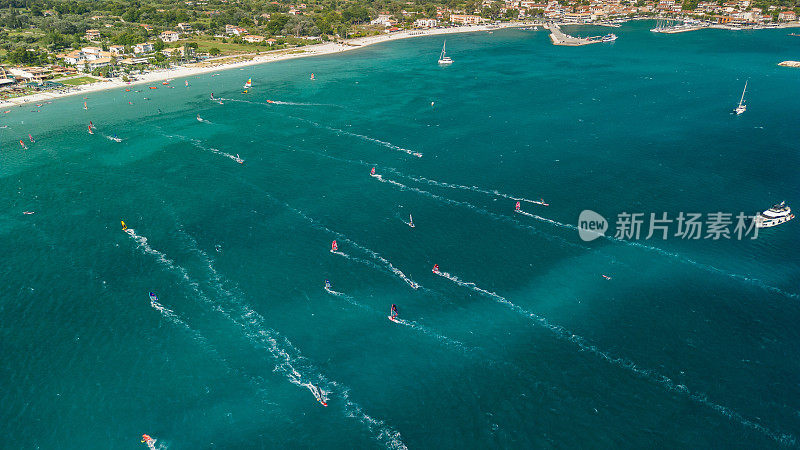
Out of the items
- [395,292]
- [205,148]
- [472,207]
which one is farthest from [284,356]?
[205,148]

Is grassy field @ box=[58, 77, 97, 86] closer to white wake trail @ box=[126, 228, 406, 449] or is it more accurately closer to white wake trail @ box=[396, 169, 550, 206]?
white wake trail @ box=[126, 228, 406, 449]

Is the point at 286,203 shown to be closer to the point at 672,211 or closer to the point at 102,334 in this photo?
the point at 102,334

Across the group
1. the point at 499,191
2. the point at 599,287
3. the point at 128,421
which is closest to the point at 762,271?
the point at 599,287

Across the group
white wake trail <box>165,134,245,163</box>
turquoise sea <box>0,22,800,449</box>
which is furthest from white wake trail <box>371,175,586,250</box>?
white wake trail <box>165,134,245,163</box>

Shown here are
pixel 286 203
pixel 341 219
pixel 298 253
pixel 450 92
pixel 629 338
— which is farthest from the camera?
pixel 450 92

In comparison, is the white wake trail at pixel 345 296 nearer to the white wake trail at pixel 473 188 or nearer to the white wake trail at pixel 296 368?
the white wake trail at pixel 296 368

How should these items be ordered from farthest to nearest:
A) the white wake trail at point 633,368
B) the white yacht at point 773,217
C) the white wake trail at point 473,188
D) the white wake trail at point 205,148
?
the white wake trail at point 205,148
the white wake trail at point 473,188
the white yacht at point 773,217
the white wake trail at point 633,368

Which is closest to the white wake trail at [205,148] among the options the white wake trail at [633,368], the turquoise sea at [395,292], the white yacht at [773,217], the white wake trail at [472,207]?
the turquoise sea at [395,292]
